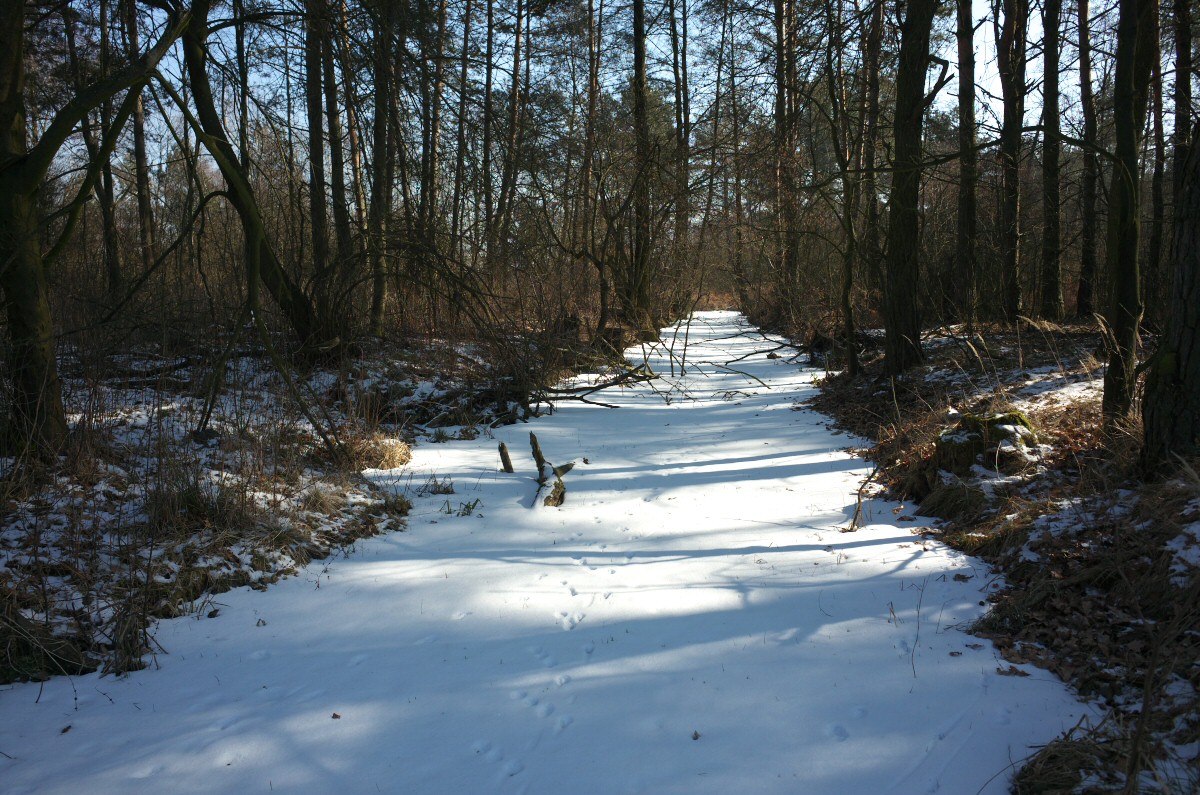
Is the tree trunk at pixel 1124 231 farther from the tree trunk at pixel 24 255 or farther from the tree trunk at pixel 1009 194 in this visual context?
the tree trunk at pixel 24 255

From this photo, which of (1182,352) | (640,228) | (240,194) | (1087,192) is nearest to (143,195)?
(640,228)

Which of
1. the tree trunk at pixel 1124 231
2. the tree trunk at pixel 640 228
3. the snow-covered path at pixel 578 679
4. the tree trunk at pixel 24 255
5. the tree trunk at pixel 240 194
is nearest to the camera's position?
the snow-covered path at pixel 578 679

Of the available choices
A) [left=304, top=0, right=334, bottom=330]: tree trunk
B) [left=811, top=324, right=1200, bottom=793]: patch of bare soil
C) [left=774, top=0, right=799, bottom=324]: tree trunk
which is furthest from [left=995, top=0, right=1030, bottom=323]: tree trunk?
[left=304, top=0, right=334, bottom=330]: tree trunk

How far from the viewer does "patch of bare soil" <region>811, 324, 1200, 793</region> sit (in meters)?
2.42

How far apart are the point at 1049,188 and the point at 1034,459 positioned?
805 centimetres

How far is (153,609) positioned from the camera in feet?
12.4

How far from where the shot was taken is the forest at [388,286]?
4.25 meters

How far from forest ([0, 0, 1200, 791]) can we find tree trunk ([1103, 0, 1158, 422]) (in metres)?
0.02

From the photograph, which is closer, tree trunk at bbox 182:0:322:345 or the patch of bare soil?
the patch of bare soil

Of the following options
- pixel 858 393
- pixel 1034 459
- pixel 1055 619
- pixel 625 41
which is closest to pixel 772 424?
pixel 858 393

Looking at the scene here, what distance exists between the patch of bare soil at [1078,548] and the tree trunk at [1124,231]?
0.40 metres

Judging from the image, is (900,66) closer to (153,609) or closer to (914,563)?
(914,563)

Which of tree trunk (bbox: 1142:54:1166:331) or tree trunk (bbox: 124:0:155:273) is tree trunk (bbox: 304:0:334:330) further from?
tree trunk (bbox: 1142:54:1166:331)

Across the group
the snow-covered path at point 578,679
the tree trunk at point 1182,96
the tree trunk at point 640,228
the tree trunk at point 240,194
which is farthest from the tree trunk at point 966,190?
the tree trunk at point 240,194
